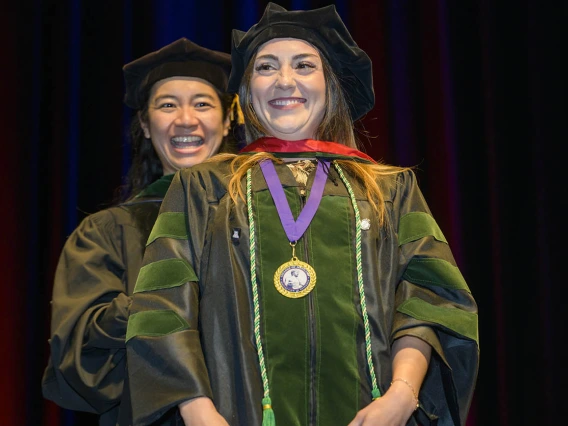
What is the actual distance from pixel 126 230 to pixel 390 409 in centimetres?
134

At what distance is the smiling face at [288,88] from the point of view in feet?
7.99

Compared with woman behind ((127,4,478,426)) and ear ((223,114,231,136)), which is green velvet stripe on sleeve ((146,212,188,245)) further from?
ear ((223,114,231,136))

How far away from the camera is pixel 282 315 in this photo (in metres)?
2.13

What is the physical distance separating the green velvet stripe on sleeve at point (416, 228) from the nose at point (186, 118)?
1.13 meters

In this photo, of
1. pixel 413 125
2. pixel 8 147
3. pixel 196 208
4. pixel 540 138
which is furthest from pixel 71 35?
pixel 540 138

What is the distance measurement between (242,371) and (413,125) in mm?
2015

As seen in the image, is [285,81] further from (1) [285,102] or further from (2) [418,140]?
(2) [418,140]

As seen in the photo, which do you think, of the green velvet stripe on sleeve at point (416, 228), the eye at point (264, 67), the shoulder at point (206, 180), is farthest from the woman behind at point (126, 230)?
the green velvet stripe on sleeve at point (416, 228)

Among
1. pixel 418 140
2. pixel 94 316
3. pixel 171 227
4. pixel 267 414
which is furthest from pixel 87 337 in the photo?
pixel 418 140

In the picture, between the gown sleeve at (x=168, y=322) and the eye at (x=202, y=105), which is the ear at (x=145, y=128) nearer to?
the eye at (x=202, y=105)

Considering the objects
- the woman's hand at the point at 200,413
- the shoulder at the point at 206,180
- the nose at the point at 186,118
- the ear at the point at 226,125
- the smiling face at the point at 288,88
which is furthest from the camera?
the ear at the point at 226,125

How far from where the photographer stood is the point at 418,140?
12.4ft

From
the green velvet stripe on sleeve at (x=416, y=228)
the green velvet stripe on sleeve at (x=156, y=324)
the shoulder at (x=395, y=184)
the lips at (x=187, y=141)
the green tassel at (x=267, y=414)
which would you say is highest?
the lips at (x=187, y=141)

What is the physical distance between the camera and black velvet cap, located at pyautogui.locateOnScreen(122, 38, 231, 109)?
10.6 ft
